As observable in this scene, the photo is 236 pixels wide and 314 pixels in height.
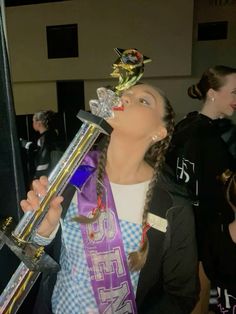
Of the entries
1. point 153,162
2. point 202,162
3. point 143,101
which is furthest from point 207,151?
point 143,101

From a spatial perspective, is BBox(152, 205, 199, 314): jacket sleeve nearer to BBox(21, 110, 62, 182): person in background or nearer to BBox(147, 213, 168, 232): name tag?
BBox(147, 213, 168, 232): name tag

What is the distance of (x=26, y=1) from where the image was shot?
6.83 m

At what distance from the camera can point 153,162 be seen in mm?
1089

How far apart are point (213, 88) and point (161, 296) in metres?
1.25

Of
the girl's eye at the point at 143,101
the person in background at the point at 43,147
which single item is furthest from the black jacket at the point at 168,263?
the person in background at the point at 43,147

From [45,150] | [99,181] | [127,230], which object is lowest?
[45,150]

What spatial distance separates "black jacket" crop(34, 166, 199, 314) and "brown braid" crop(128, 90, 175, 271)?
0.02 m

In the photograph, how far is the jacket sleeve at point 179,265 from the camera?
96 cm

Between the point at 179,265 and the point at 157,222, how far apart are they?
0.49 feet

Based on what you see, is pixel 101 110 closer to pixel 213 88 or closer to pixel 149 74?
pixel 213 88

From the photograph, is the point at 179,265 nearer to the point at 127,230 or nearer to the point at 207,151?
the point at 127,230

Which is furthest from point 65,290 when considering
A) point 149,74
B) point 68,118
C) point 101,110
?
point 149,74

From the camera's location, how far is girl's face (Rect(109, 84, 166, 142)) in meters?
0.89

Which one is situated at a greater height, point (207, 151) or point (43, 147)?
point (207, 151)
